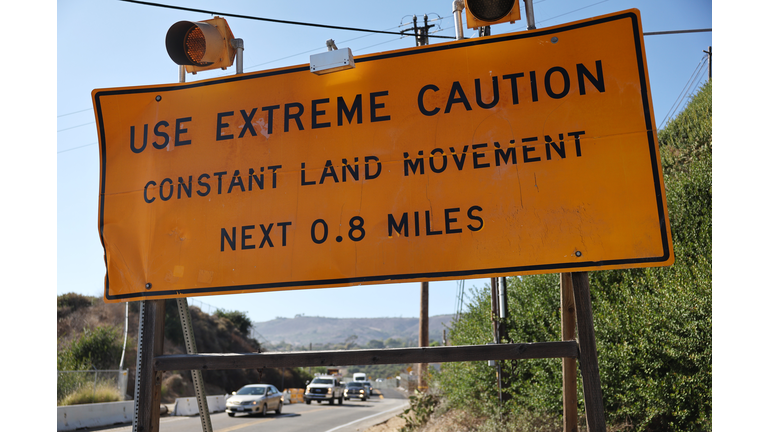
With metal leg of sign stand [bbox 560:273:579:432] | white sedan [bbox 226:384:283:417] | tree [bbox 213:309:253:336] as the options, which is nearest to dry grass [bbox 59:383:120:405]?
white sedan [bbox 226:384:283:417]

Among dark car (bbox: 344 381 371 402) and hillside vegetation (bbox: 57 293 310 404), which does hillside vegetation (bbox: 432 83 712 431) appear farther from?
dark car (bbox: 344 381 371 402)

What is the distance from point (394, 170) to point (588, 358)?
Result: 1811 millimetres

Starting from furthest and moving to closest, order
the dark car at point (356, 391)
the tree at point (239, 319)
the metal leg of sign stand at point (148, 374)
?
the tree at point (239, 319)
the dark car at point (356, 391)
the metal leg of sign stand at point (148, 374)

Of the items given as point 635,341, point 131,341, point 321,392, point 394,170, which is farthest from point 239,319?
point 394,170

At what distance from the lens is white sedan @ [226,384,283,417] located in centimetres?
1864

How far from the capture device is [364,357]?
141 inches

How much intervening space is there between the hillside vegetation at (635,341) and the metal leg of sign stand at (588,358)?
5278mm

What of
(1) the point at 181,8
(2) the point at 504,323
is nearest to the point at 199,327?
(2) the point at 504,323

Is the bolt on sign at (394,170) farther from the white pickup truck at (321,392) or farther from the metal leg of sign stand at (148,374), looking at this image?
the white pickup truck at (321,392)

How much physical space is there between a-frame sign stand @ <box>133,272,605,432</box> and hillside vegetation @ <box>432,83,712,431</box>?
209 inches

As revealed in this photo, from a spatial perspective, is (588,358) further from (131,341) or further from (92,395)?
(131,341)

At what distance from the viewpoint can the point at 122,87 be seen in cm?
431

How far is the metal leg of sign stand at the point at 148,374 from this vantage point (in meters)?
3.82

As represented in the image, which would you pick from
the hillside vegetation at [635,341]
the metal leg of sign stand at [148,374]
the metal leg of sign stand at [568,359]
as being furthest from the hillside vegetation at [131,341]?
the metal leg of sign stand at [568,359]
